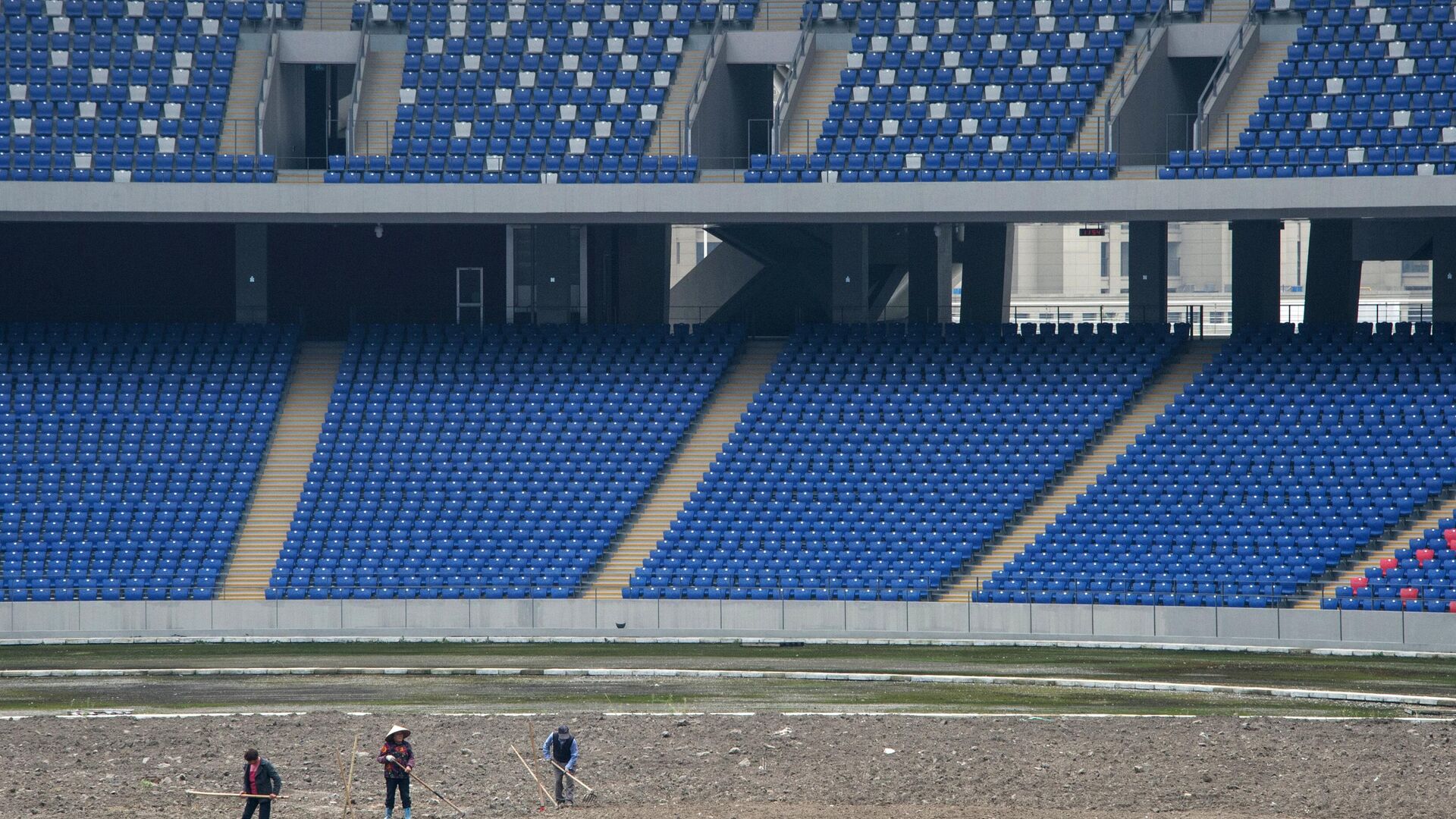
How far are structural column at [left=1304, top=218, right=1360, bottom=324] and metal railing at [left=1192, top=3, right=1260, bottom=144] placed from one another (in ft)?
14.1

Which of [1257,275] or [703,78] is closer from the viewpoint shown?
[703,78]

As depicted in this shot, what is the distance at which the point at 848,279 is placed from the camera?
166 feet

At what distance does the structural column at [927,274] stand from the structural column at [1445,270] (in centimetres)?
1180

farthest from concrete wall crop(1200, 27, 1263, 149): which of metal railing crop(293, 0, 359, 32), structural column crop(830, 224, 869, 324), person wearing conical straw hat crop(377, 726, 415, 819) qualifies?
person wearing conical straw hat crop(377, 726, 415, 819)

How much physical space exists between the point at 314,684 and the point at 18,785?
8.81m

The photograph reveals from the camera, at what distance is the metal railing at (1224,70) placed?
150 feet

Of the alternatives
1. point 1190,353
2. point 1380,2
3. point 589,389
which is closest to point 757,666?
point 589,389

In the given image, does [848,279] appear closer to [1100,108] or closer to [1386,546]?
[1100,108]

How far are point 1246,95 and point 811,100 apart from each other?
10277 mm

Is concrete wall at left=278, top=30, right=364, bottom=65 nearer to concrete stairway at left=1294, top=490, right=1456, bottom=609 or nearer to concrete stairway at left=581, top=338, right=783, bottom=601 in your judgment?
concrete stairway at left=581, top=338, right=783, bottom=601

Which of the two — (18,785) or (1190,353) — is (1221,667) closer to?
(1190,353)

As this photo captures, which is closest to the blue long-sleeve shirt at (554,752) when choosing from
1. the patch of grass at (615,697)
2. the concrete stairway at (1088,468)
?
the patch of grass at (615,697)

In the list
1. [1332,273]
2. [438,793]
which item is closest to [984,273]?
[1332,273]

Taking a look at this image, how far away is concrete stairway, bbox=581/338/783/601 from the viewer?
42.2m
